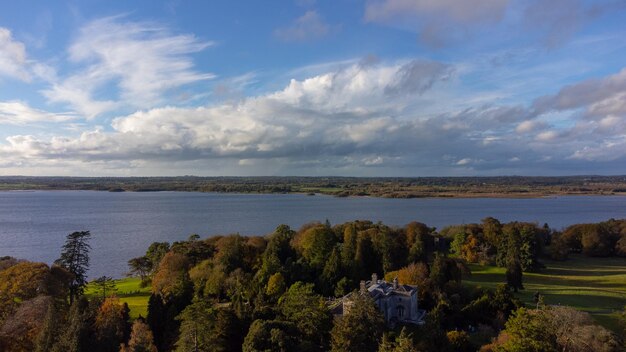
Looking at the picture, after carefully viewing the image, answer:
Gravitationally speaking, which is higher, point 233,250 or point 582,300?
point 233,250

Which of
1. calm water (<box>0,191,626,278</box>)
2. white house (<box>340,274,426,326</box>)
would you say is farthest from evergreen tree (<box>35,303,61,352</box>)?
calm water (<box>0,191,626,278</box>)

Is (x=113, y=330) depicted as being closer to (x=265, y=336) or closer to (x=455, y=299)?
(x=265, y=336)

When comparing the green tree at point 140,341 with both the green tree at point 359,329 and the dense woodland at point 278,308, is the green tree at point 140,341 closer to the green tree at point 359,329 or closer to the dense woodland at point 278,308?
the dense woodland at point 278,308

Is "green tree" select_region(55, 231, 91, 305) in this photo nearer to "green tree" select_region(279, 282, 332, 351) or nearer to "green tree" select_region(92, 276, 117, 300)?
"green tree" select_region(92, 276, 117, 300)

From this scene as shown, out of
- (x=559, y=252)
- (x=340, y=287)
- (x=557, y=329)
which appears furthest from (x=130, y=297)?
(x=559, y=252)

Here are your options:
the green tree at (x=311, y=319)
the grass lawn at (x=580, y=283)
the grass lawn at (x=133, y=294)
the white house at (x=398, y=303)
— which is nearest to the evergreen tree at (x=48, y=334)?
the grass lawn at (x=133, y=294)

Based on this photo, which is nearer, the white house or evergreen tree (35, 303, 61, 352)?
evergreen tree (35, 303, 61, 352)
